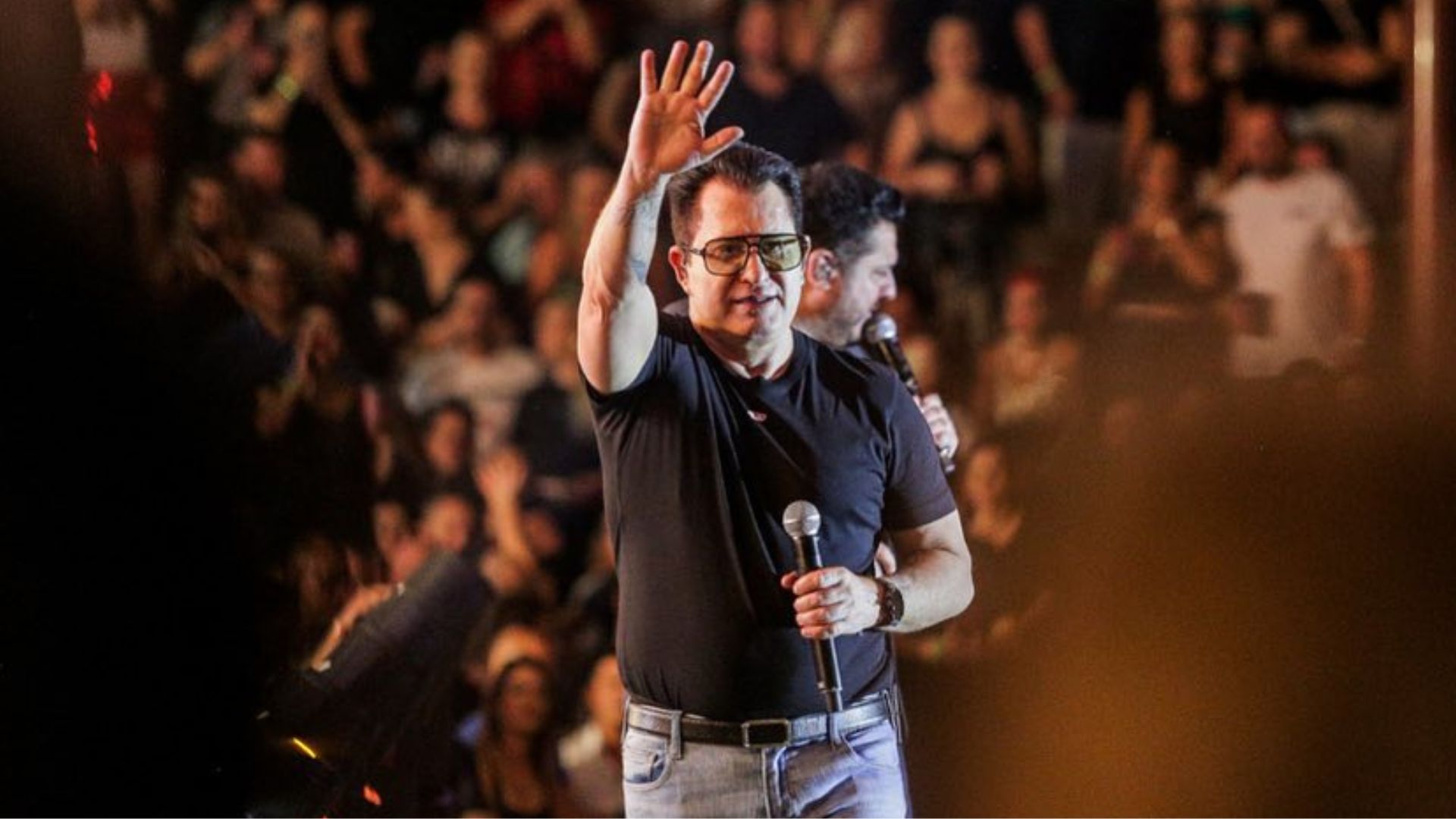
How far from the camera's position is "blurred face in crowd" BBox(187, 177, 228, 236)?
3.30 metres

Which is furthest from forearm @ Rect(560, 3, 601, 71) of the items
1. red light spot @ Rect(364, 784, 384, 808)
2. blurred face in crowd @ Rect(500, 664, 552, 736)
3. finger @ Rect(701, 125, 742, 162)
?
red light spot @ Rect(364, 784, 384, 808)

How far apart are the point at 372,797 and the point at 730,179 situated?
139 centimetres

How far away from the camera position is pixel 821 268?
2545 mm

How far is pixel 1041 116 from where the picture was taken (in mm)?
3189

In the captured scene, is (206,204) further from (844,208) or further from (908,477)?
(908,477)

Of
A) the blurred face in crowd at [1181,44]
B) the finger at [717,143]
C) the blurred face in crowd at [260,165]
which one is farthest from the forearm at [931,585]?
the blurred face in crowd at [260,165]

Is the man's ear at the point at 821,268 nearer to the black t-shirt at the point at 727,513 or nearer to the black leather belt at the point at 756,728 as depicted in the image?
the black t-shirt at the point at 727,513

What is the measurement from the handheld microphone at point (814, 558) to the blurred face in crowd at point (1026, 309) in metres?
1.20

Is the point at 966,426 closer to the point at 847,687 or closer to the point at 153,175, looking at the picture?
the point at 847,687

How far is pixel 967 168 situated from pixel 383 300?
1.16 m

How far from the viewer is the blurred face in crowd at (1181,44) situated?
10.5ft

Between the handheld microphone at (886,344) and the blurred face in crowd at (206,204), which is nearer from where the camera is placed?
the handheld microphone at (886,344)

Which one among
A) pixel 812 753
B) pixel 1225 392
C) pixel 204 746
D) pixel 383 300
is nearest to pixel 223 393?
pixel 383 300

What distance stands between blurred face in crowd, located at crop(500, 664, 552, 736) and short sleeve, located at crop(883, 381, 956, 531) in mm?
1172
